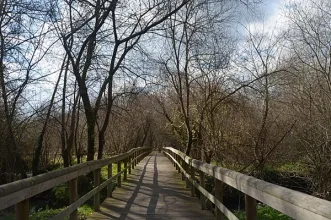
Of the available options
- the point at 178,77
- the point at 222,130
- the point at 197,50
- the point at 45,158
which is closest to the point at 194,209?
the point at 222,130

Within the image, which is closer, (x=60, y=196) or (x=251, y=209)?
(x=251, y=209)

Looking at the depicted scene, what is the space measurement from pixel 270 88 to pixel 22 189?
12051 millimetres

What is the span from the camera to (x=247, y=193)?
412 cm

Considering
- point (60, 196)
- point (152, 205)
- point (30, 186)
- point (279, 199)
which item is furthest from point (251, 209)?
point (60, 196)

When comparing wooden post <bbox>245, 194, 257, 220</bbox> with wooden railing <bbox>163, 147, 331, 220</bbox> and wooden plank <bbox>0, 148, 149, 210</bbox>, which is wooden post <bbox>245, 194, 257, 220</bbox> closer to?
wooden railing <bbox>163, 147, 331, 220</bbox>

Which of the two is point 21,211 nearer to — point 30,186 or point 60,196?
point 30,186

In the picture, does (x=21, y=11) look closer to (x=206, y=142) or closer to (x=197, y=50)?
(x=197, y=50)

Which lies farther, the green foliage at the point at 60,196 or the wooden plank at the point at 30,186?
the green foliage at the point at 60,196

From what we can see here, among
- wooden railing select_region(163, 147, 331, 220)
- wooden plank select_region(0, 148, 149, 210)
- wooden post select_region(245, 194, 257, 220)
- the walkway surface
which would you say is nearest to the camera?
wooden railing select_region(163, 147, 331, 220)

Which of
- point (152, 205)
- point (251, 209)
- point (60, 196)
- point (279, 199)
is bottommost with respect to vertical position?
point (60, 196)

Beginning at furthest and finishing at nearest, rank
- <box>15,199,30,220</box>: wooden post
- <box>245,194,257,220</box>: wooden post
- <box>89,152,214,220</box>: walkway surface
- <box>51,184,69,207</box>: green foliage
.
A: 1. <box>51,184,69,207</box>: green foliage
2. <box>89,152,214,220</box>: walkway surface
3. <box>245,194,257,220</box>: wooden post
4. <box>15,199,30,220</box>: wooden post

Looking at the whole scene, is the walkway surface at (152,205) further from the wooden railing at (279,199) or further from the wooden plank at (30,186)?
the wooden railing at (279,199)

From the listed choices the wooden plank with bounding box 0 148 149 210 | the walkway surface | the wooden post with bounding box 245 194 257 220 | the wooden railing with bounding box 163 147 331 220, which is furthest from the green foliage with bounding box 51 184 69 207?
the wooden post with bounding box 245 194 257 220

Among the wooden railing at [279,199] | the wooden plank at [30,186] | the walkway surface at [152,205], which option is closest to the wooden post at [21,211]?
the wooden plank at [30,186]
